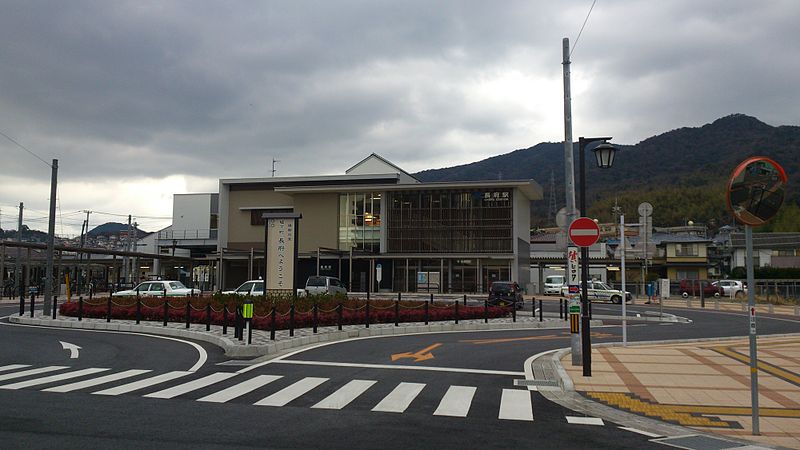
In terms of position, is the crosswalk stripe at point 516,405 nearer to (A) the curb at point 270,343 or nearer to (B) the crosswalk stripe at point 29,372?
(A) the curb at point 270,343

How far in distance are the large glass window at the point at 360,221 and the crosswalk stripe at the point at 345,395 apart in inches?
1834

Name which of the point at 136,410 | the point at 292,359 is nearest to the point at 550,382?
the point at 292,359

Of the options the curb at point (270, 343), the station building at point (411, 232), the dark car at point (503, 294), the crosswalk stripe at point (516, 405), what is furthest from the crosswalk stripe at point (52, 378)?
the station building at point (411, 232)

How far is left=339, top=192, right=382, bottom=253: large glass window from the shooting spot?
58.1m

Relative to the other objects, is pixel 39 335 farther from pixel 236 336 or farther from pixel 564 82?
pixel 564 82

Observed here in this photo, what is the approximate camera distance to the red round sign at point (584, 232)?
41.5ft

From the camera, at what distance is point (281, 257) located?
24.9m

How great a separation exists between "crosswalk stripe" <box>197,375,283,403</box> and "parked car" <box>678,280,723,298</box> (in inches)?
1876

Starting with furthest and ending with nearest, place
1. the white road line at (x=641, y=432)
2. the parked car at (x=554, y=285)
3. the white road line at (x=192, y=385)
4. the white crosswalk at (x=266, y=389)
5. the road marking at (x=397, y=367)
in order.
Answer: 1. the parked car at (x=554, y=285)
2. the road marking at (x=397, y=367)
3. the white road line at (x=192, y=385)
4. the white crosswalk at (x=266, y=389)
5. the white road line at (x=641, y=432)

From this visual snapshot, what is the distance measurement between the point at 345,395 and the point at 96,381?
4717 millimetres

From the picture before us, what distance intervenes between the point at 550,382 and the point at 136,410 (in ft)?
23.9

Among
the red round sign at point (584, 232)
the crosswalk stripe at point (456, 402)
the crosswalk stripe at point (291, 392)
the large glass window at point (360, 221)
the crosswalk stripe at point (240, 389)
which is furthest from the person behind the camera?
the large glass window at point (360, 221)

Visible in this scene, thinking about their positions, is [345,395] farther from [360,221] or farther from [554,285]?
[360,221]

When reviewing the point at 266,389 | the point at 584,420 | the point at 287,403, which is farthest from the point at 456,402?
the point at 266,389
